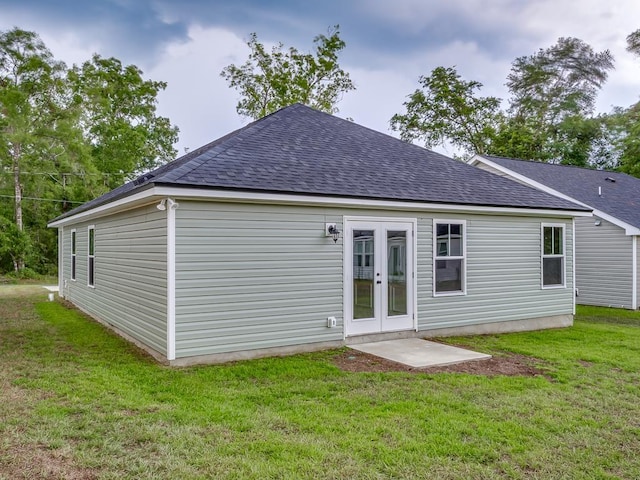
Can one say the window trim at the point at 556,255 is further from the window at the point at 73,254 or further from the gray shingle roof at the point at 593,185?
the window at the point at 73,254

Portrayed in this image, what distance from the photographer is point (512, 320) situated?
8797 mm

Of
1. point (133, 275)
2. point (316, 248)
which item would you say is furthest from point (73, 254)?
point (316, 248)

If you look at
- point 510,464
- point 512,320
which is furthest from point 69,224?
point 510,464

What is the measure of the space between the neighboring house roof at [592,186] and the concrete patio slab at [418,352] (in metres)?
8.39

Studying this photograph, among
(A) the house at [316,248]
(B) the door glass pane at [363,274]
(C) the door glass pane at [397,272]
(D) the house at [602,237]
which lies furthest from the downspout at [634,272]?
(B) the door glass pane at [363,274]

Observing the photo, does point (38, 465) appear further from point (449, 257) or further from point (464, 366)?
point (449, 257)

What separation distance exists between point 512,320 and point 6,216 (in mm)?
22291

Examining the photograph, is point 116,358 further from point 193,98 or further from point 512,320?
point 193,98

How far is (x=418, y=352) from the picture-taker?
666cm

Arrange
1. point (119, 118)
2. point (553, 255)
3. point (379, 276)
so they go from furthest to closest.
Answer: point (119, 118) < point (553, 255) < point (379, 276)

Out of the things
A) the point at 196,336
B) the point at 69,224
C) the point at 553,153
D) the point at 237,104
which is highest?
the point at 237,104

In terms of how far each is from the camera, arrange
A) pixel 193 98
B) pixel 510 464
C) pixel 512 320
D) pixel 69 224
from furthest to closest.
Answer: pixel 193 98
pixel 69 224
pixel 512 320
pixel 510 464

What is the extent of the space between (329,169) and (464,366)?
3592mm

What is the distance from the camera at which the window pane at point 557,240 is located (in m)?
9.42
